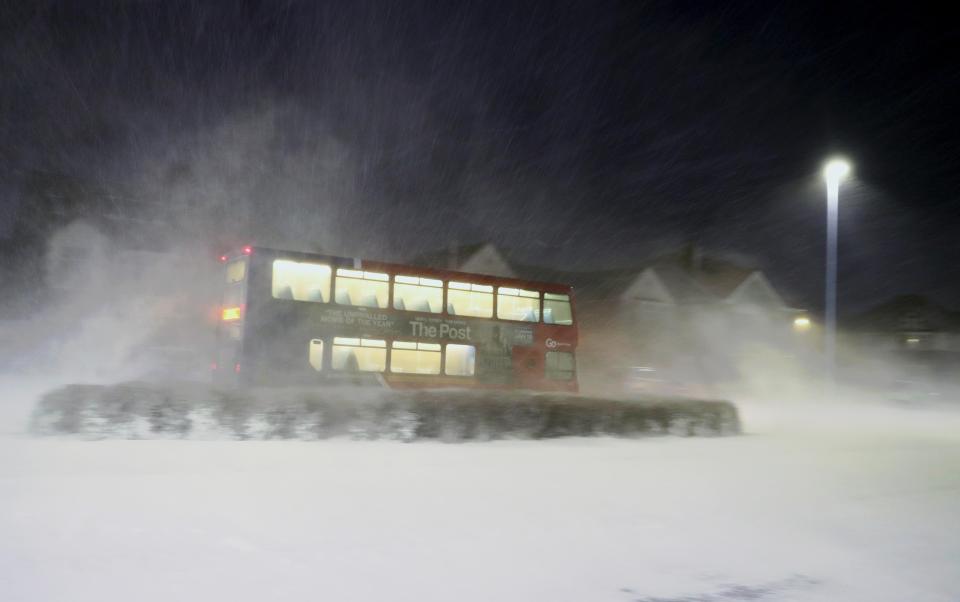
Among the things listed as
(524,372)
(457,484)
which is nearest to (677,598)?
(457,484)

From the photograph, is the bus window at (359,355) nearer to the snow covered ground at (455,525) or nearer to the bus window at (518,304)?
the bus window at (518,304)

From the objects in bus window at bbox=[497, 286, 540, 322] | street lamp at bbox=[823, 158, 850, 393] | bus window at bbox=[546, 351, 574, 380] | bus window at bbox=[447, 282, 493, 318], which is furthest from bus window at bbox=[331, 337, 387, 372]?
street lamp at bbox=[823, 158, 850, 393]

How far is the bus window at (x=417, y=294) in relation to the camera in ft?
54.1

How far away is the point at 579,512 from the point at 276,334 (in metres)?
9.68

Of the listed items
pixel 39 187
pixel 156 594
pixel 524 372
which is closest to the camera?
pixel 156 594

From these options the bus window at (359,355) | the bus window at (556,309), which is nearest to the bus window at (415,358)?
the bus window at (359,355)

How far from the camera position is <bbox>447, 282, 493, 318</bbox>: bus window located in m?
17.1

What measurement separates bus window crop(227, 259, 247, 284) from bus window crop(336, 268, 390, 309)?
1947mm

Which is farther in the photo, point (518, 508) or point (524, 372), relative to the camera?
point (524, 372)

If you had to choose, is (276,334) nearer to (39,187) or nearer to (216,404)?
(216,404)

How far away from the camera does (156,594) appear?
426 centimetres

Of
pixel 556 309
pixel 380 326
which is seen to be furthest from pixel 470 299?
pixel 556 309

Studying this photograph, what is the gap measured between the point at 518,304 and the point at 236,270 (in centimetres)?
666

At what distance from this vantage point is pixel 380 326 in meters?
16.1
